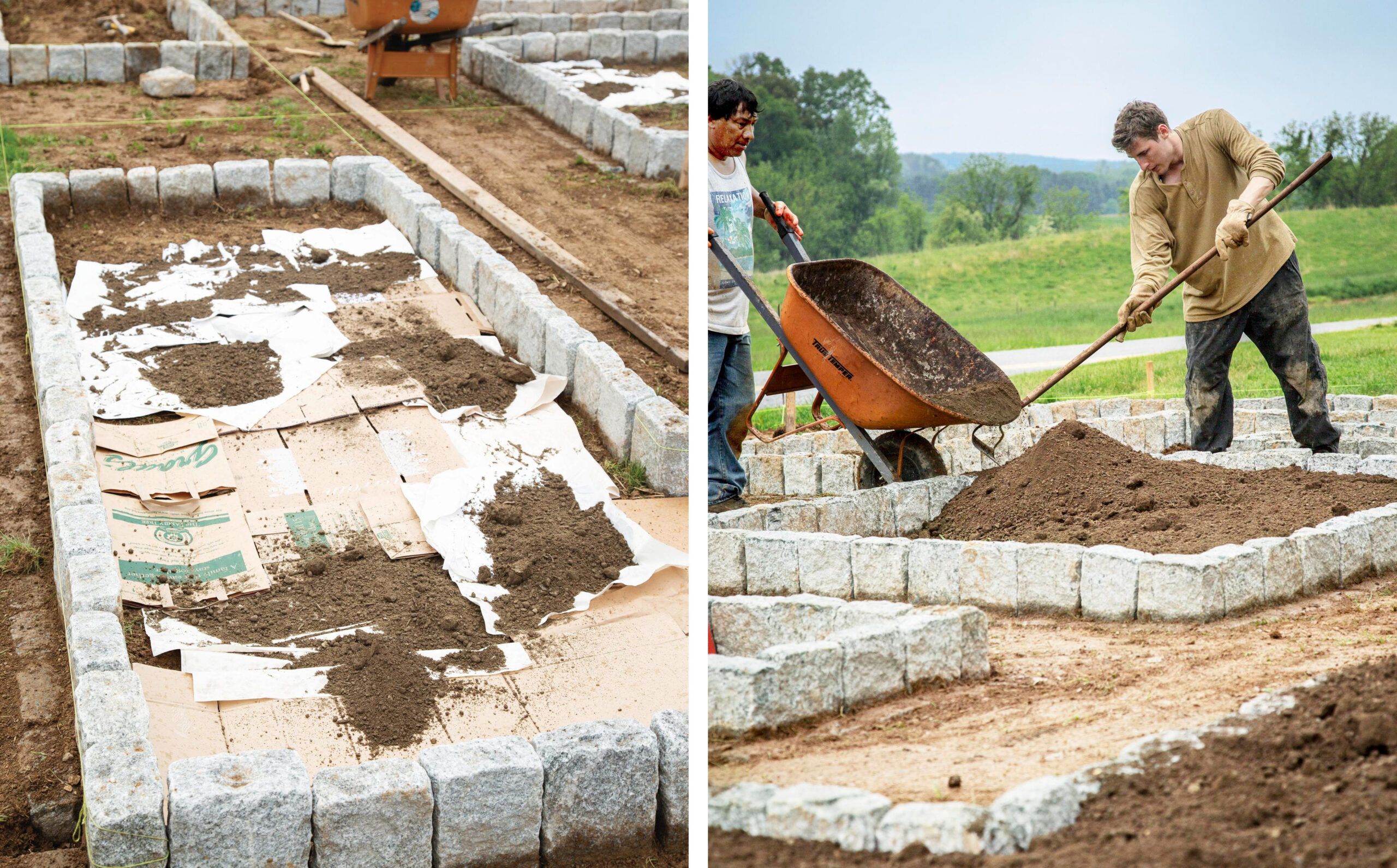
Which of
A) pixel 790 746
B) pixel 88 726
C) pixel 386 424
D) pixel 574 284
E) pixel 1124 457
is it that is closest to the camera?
pixel 790 746

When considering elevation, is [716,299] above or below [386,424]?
above

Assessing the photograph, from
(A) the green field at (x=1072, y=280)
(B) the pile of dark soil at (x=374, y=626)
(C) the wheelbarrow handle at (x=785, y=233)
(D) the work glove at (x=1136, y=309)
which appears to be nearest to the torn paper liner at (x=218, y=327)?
(B) the pile of dark soil at (x=374, y=626)

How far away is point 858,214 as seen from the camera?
12055 millimetres

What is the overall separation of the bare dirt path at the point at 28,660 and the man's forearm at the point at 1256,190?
163 inches

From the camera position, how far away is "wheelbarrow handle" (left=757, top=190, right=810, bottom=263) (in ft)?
15.9

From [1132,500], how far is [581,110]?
899cm

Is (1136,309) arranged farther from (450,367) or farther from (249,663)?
(450,367)

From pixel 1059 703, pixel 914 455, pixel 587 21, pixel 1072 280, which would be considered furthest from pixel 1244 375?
pixel 587 21

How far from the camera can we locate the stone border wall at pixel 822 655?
6.45ft

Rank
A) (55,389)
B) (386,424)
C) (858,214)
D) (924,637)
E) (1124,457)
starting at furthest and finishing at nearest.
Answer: (858,214)
(386,424)
(55,389)
(1124,457)
(924,637)

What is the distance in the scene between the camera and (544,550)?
5418 millimetres

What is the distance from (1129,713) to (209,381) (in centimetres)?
580

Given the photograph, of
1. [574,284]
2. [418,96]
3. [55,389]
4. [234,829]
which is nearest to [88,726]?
[234,829]

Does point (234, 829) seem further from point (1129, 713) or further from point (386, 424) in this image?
point (386, 424)
